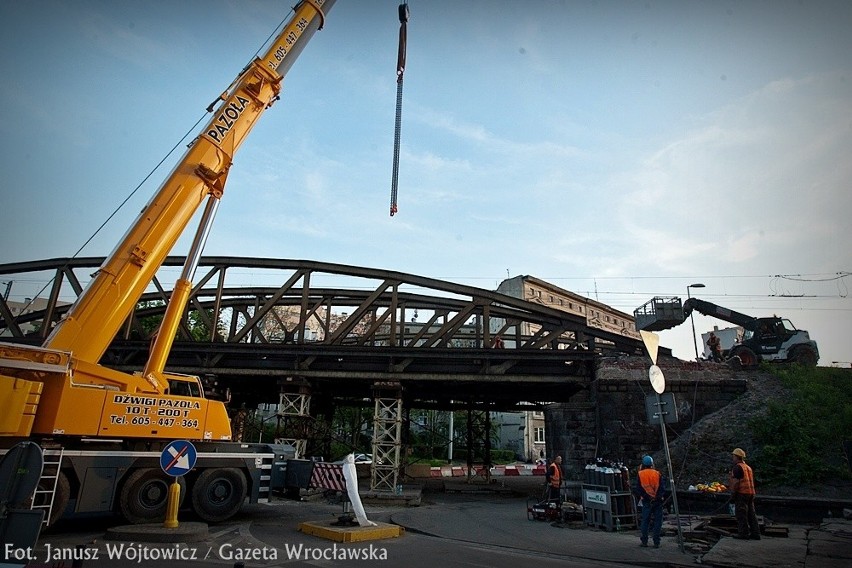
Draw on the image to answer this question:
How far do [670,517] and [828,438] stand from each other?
271 inches

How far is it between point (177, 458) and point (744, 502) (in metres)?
10.3

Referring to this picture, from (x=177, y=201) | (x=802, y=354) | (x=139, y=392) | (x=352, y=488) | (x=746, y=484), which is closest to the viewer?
(x=746, y=484)

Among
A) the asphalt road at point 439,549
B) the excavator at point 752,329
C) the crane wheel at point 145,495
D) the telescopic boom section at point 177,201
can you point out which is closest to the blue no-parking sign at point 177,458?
the asphalt road at point 439,549

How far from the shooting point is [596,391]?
737 inches

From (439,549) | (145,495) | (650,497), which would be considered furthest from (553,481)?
(145,495)

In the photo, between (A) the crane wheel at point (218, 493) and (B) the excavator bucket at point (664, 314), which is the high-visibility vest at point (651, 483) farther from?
(B) the excavator bucket at point (664, 314)

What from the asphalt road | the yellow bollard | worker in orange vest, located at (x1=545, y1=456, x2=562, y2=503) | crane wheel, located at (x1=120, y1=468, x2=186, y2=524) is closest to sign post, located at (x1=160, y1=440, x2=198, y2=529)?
the yellow bollard

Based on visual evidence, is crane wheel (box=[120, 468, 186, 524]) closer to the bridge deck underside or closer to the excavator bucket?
A: the bridge deck underside

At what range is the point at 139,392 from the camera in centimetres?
1088

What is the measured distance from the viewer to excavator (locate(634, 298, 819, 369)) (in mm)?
24406

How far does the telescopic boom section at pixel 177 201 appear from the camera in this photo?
10.1m

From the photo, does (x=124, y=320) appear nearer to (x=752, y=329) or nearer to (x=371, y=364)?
(x=371, y=364)

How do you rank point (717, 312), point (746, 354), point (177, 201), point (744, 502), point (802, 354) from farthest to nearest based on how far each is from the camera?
point (717, 312) < point (746, 354) < point (802, 354) < point (177, 201) < point (744, 502)

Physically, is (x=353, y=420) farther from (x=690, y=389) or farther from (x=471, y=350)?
(x=690, y=389)
